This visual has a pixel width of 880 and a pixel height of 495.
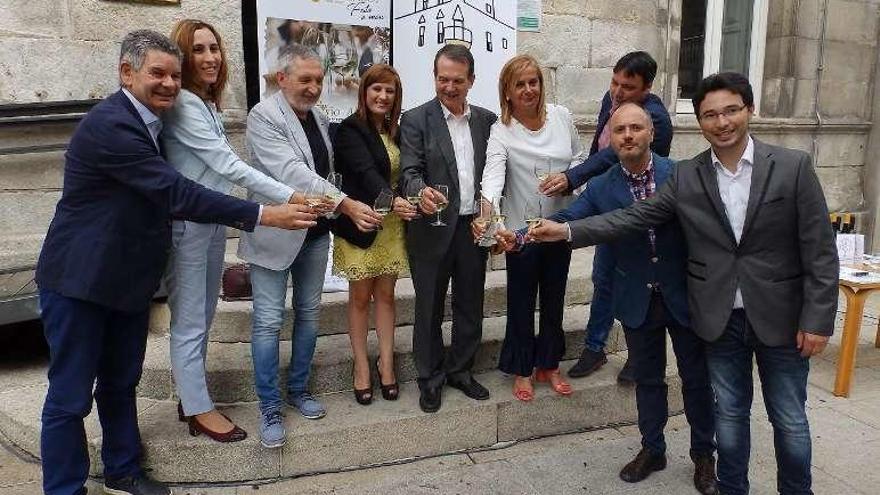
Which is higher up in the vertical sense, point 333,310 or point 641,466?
point 333,310

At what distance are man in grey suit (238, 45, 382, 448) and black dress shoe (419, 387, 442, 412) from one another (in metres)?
0.55

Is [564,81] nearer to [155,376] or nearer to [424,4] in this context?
[424,4]

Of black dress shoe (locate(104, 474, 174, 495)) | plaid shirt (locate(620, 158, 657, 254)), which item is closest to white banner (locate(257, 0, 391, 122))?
plaid shirt (locate(620, 158, 657, 254))

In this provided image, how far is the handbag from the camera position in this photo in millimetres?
4332

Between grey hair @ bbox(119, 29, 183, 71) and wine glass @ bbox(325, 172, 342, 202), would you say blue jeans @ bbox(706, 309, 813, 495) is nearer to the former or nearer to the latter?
wine glass @ bbox(325, 172, 342, 202)

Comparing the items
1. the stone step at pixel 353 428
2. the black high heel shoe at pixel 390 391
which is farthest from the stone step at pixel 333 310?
the black high heel shoe at pixel 390 391

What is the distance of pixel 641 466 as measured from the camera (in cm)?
344

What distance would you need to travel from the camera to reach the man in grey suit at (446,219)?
3.44 m

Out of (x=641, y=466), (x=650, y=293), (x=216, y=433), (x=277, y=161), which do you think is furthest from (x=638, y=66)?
(x=216, y=433)

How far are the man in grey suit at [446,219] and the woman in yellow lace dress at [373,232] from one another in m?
0.09

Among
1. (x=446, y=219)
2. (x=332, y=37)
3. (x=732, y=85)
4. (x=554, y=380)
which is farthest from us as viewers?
(x=332, y=37)

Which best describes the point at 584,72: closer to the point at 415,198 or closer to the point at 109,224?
the point at 415,198

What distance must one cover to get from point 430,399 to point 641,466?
1.13m

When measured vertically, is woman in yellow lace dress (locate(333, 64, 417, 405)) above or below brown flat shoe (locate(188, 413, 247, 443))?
above
